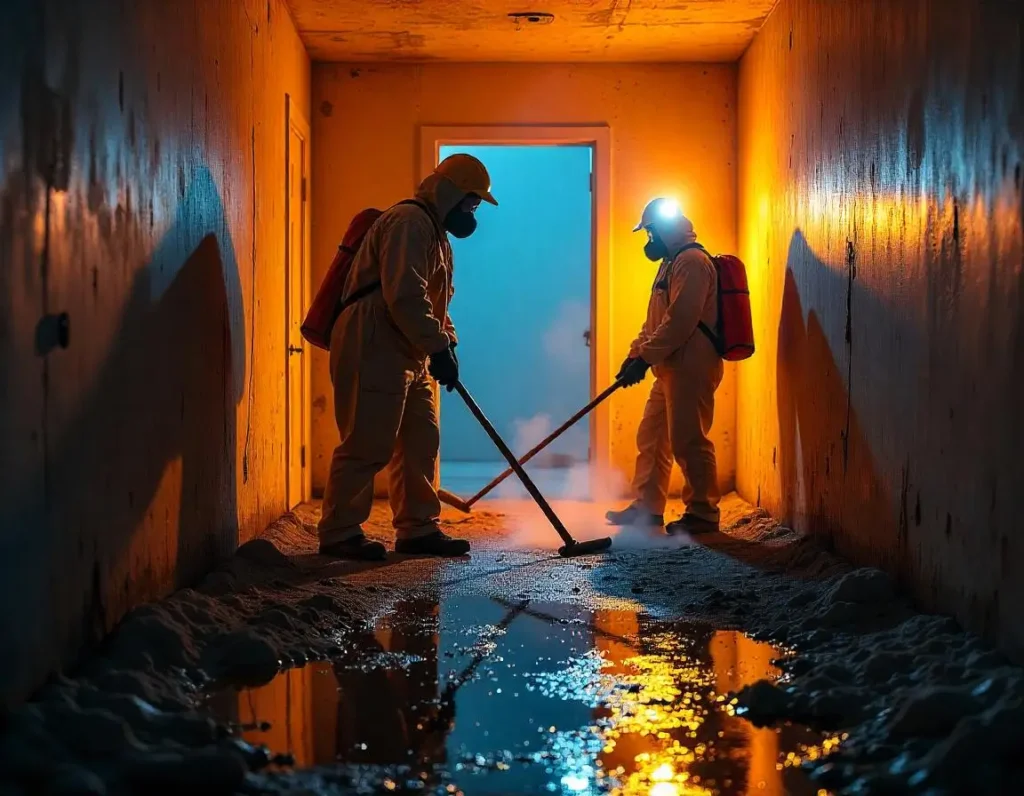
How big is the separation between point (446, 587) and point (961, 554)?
1875 mm

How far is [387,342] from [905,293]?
2.15 meters

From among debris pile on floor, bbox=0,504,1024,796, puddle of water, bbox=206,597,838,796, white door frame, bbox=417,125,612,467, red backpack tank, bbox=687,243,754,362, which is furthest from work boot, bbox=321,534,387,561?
white door frame, bbox=417,125,612,467

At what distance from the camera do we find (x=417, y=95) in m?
6.69

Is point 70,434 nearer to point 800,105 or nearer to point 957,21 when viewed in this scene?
point 957,21

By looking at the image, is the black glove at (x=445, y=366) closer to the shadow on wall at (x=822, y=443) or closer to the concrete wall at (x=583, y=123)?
the shadow on wall at (x=822, y=443)

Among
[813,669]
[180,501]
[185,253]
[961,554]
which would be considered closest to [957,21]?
[961,554]

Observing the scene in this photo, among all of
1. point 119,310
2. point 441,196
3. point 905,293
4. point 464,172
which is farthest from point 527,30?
point 119,310

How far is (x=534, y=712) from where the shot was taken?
2424 mm

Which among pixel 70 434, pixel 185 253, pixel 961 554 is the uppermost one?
pixel 185 253

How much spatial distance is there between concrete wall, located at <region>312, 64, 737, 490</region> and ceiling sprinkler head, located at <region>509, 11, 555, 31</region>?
762 millimetres

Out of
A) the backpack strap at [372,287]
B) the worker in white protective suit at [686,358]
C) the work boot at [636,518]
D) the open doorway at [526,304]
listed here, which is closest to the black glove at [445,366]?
the backpack strap at [372,287]

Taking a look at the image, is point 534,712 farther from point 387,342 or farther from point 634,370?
point 634,370

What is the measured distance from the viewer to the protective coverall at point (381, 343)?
4.41 meters

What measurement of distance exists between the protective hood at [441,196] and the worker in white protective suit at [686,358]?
1286 millimetres
